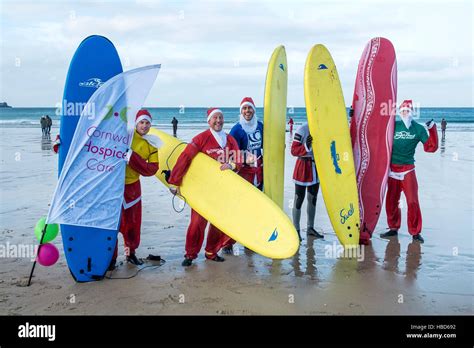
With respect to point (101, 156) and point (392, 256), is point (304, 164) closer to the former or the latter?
point (392, 256)

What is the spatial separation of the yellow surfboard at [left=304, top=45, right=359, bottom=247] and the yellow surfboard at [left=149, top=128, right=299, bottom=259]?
0.83 meters

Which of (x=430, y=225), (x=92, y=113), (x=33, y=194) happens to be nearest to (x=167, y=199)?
(x=33, y=194)

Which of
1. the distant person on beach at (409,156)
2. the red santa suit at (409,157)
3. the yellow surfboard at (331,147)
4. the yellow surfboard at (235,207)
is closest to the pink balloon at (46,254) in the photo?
the yellow surfboard at (235,207)

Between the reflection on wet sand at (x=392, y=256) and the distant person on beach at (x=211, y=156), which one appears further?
the distant person on beach at (x=211, y=156)

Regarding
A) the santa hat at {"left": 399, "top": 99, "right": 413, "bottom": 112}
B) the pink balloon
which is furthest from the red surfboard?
the pink balloon

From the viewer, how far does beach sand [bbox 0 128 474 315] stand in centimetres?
345

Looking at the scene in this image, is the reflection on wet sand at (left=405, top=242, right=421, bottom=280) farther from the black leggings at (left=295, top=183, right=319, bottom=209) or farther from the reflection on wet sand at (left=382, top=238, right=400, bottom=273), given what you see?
the black leggings at (left=295, top=183, right=319, bottom=209)

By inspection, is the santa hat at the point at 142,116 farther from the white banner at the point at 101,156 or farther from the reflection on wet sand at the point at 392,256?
the reflection on wet sand at the point at 392,256

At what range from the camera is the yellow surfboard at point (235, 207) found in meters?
4.13

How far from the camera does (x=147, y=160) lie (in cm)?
444

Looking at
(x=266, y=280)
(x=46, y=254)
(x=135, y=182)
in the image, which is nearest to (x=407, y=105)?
(x=266, y=280)

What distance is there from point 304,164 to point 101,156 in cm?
222

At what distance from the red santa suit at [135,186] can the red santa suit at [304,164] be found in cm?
157
